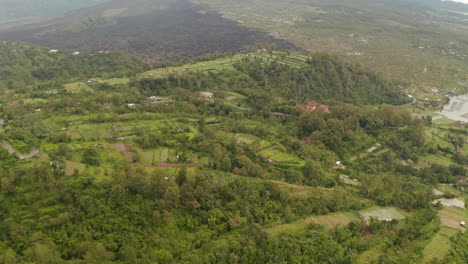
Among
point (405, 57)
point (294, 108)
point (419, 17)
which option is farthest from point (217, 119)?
point (419, 17)

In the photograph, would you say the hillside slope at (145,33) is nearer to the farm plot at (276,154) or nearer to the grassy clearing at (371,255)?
the farm plot at (276,154)

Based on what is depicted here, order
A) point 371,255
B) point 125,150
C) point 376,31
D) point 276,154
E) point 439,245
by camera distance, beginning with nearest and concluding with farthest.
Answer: point 371,255
point 439,245
point 125,150
point 276,154
point 376,31

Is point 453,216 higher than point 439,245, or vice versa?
point 439,245

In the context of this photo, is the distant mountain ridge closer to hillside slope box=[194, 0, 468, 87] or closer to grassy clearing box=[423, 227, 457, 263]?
hillside slope box=[194, 0, 468, 87]

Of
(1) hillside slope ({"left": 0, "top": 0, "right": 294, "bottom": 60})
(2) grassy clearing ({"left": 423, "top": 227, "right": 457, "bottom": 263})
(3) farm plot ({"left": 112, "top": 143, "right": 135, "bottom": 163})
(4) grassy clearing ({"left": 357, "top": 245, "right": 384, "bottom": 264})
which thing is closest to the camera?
(4) grassy clearing ({"left": 357, "top": 245, "right": 384, "bottom": 264})

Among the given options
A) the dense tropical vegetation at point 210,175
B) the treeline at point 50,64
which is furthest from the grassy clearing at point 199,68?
the treeline at point 50,64

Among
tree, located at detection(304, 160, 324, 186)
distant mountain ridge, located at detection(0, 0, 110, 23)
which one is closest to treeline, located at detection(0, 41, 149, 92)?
tree, located at detection(304, 160, 324, 186)

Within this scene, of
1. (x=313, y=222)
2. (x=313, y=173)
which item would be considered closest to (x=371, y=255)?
(x=313, y=222)

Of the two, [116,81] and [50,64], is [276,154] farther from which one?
[50,64]
